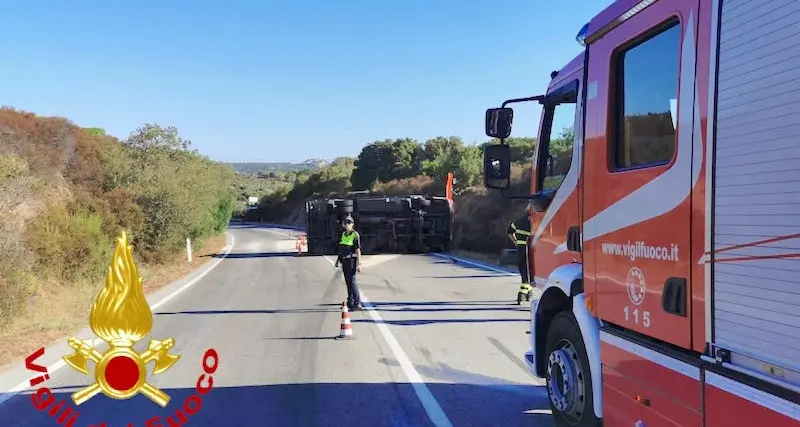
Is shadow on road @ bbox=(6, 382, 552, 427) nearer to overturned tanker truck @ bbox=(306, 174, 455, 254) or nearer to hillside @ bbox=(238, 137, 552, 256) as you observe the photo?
hillside @ bbox=(238, 137, 552, 256)

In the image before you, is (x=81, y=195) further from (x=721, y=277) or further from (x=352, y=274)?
(x=721, y=277)

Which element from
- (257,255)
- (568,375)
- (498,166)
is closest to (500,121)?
(498,166)

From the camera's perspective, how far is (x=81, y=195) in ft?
72.5

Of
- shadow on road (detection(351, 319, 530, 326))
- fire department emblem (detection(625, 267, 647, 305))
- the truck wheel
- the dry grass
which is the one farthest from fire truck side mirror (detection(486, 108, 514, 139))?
the dry grass

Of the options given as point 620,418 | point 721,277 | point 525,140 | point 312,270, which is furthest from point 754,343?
point 525,140

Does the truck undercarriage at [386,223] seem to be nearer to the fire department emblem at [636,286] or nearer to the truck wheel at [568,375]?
the truck wheel at [568,375]

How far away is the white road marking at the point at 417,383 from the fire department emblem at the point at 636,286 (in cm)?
223

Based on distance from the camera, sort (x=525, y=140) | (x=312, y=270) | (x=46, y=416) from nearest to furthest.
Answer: (x=46, y=416) → (x=312, y=270) → (x=525, y=140)

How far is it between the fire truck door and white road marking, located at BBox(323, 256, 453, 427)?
1959 millimetres

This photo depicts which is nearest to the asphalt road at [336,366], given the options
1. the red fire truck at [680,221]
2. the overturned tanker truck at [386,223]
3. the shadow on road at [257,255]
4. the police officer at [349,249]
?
the police officer at [349,249]

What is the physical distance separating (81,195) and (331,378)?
1870 cm

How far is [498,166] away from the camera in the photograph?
5.13 metres

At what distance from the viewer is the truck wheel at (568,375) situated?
422 cm

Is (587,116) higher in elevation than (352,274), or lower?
higher
